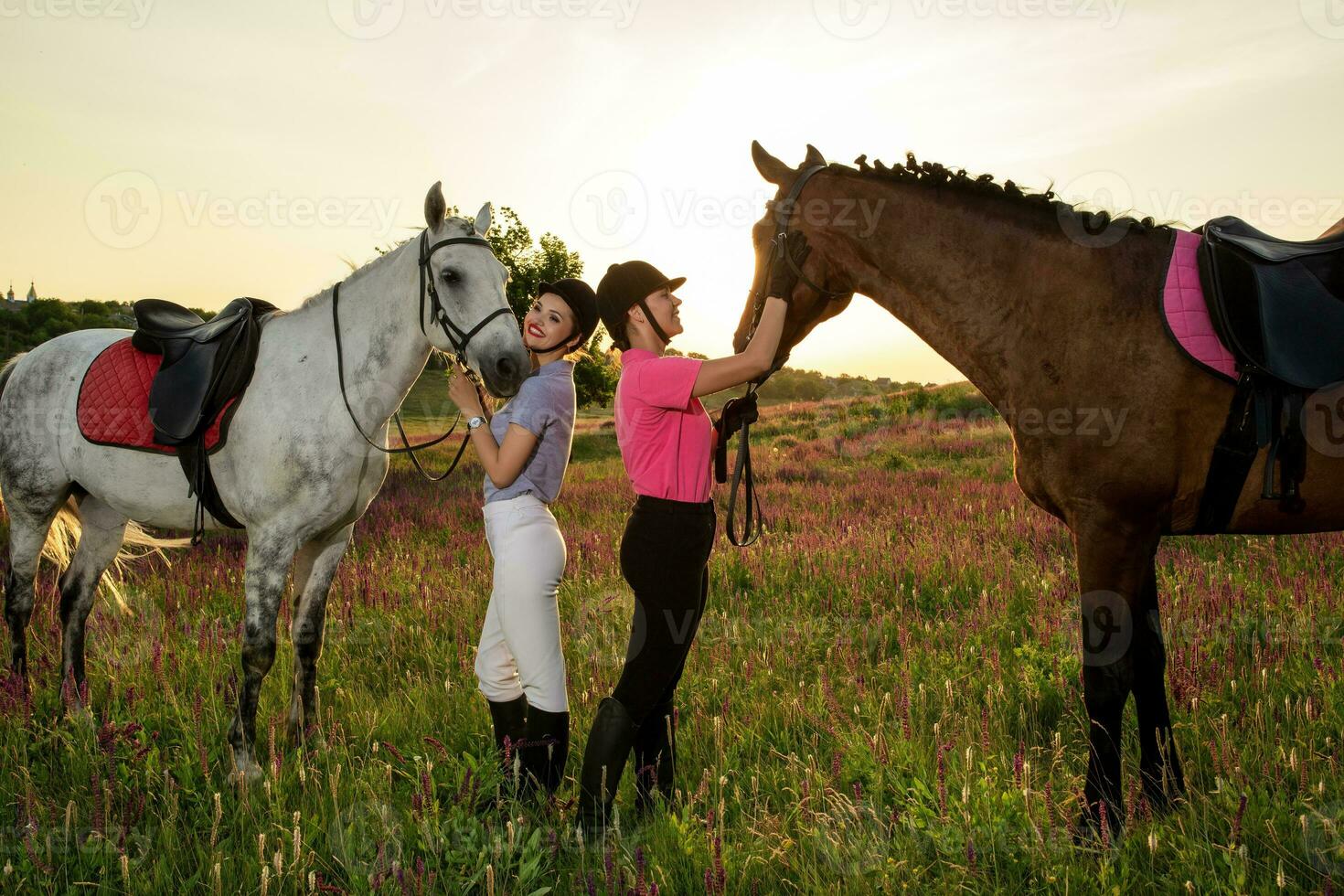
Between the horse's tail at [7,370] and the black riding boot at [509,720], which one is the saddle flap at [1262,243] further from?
the horse's tail at [7,370]

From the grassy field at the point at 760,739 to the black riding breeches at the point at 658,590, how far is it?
454mm

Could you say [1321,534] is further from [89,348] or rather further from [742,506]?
[89,348]

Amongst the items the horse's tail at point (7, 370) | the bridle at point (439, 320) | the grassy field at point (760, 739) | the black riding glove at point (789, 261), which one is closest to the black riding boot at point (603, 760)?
the grassy field at point (760, 739)

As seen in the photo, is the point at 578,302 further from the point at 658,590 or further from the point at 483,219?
the point at 658,590

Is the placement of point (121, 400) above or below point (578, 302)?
below

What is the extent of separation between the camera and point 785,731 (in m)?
3.58

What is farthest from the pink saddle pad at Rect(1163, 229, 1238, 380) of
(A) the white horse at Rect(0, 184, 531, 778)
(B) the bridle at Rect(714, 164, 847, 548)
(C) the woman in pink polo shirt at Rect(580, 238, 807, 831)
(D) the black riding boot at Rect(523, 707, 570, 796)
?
(D) the black riding boot at Rect(523, 707, 570, 796)

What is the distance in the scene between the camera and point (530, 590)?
9.77 ft

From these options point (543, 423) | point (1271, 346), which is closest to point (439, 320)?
point (543, 423)

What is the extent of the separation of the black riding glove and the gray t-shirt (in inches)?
37.6

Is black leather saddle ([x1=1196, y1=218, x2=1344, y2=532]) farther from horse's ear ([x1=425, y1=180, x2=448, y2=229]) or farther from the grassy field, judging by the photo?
horse's ear ([x1=425, y1=180, x2=448, y2=229])

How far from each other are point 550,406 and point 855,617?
312cm

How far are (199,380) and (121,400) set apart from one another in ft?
2.23

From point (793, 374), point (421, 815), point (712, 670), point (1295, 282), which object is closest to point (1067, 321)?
point (1295, 282)
